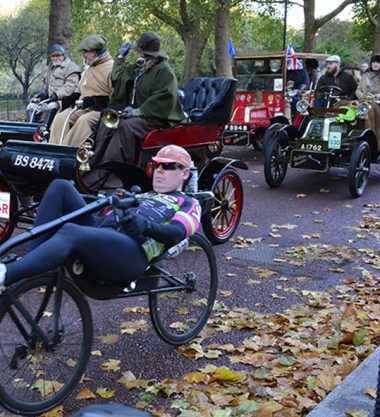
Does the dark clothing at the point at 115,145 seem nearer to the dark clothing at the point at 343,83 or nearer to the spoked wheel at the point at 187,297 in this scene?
the spoked wheel at the point at 187,297

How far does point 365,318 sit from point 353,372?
1160 mm

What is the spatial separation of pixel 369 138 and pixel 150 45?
471 centimetres

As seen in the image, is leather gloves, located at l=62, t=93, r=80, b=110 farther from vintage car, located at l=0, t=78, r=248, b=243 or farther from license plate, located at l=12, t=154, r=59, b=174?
license plate, located at l=12, t=154, r=59, b=174

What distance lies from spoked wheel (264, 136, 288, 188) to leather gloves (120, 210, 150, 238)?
20.6 ft

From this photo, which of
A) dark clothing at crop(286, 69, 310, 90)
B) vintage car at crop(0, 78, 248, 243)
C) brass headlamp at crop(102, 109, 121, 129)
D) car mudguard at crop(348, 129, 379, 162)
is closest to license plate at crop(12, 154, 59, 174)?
vintage car at crop(0, 78, 248, 243)

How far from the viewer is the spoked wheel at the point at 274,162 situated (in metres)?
9.46

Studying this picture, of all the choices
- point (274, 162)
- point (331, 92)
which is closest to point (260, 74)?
point (331, 92)

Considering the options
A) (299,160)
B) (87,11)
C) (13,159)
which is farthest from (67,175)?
(87,11)

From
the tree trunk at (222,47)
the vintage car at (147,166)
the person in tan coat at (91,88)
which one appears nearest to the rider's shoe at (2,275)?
the vintage car at (147,166)

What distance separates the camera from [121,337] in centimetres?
418

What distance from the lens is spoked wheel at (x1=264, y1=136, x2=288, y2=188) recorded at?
31.0 ft

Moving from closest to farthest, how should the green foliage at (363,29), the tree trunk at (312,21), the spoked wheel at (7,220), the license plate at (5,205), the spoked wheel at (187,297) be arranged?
1. the spoked wheel at (187,297)
2. the license plate at (5,205)
3. the spoked wheel at (7,220)
4. the tree trunk at (312,21)
5. the green foliage at (363,29)

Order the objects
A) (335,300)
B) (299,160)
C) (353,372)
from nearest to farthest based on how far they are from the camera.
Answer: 1. (353,372)
2. (335,300)
3. (299,160)

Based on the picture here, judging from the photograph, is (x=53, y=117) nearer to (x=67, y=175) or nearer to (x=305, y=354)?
(x=67, y=175)
